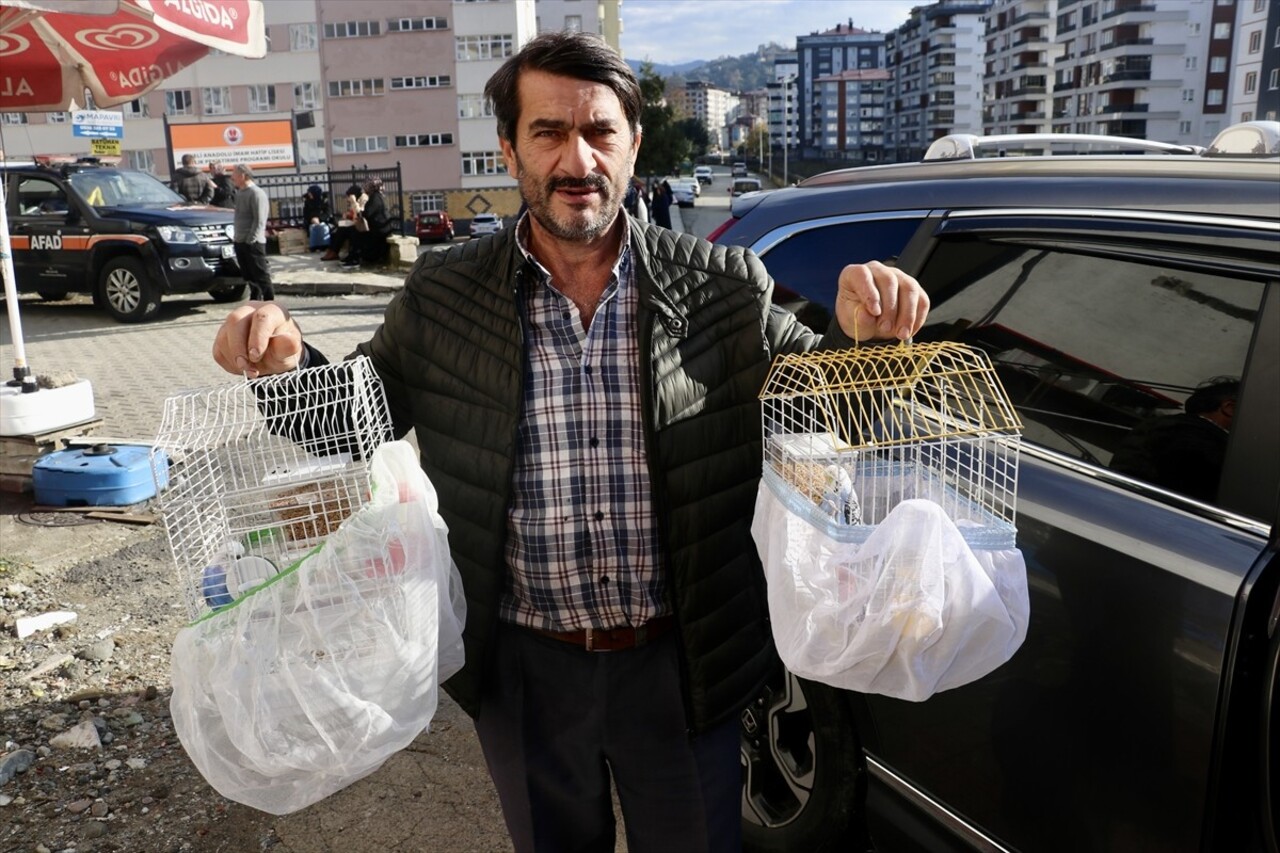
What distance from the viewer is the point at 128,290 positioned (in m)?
13.6

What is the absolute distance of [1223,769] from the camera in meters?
1.73

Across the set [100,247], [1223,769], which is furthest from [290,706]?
[100,247]

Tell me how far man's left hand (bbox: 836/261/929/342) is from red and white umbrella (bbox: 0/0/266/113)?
5782mm

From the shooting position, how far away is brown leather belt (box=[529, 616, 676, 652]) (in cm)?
203

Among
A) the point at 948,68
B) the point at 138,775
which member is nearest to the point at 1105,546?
the point at 138,775

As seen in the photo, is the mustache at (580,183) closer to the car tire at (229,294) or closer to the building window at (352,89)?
the car tire at (229,294)

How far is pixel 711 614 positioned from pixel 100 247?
13.8 m

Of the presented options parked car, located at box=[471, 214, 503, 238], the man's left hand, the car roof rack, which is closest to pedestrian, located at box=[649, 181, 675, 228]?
parked car, located at box=[471, 214, 503, 238]

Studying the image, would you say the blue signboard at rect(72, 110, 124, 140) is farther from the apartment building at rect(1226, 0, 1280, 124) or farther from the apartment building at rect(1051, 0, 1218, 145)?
the apartment building at rect(1051, 0, 1218, 145)

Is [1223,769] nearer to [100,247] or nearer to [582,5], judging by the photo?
[100,247]

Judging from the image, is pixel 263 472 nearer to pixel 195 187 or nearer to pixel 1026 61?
pixel 195 187

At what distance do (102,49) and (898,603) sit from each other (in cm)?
729

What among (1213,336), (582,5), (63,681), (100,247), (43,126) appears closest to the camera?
(1213,336)

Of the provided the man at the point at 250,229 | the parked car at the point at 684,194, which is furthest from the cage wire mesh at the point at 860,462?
the parked car at the point at 684,194
